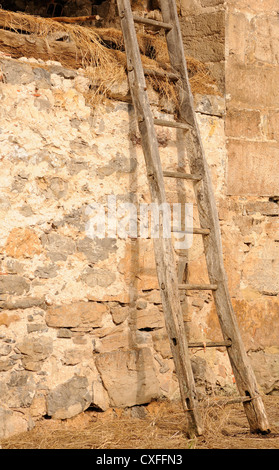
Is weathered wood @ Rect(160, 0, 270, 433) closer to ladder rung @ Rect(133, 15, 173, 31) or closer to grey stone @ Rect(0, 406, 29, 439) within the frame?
ladder rung @ Rect(133, 15, 173, 31)

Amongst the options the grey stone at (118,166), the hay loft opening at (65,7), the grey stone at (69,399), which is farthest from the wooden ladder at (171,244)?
the hay loft opening at (65,7)

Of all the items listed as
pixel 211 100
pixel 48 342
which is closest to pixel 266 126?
pixel 211 100

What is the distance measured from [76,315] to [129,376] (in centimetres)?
48

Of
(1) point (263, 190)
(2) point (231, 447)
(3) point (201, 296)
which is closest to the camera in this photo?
(2) point (231, 447)

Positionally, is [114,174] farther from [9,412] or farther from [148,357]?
[9,412]

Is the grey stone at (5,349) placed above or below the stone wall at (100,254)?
below

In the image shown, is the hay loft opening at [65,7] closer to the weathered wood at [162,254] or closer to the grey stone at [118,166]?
the weathered wood at [162,254]

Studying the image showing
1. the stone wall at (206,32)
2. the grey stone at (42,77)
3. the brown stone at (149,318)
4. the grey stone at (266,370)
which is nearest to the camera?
the grey stone at (42,77)

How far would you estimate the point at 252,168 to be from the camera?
402cm

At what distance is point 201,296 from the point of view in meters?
3.79

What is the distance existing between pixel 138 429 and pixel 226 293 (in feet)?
2.82

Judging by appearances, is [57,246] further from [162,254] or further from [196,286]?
[196,286]

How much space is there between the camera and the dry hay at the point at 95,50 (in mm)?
3283

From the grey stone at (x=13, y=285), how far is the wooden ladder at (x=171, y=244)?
699 mm
